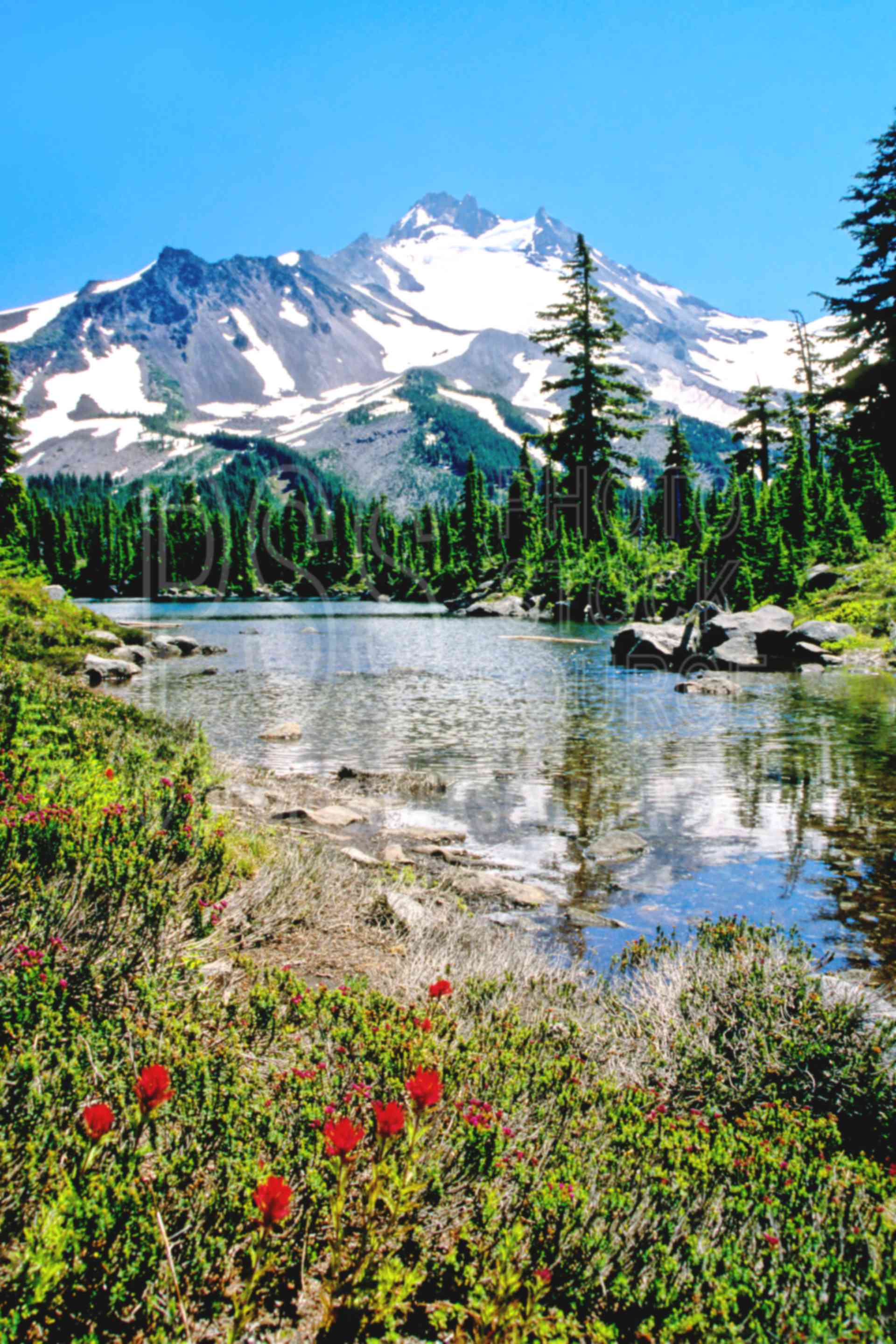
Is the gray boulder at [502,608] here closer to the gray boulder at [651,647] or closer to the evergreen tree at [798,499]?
the evergreen tree at [798,499]

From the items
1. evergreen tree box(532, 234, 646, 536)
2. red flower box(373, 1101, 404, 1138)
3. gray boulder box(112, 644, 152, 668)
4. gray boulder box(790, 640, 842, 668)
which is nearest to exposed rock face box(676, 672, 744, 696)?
gray boulder box(790, 640, 842, 668)

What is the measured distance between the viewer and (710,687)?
20.8 m

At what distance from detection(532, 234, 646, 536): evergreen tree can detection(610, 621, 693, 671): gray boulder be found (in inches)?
725

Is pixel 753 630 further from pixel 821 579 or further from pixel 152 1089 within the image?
pixel 152 1089

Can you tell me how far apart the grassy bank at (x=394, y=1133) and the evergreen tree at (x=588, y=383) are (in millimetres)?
42912

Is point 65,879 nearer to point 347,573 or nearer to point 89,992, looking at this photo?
point 89,992

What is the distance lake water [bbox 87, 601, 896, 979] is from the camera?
7566 mm

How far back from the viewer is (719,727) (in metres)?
16.0

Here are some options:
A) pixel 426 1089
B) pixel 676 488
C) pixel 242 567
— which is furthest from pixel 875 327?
pixel 242 567

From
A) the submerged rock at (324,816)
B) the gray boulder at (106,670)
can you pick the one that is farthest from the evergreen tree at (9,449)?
the submerged rock at (324,816)

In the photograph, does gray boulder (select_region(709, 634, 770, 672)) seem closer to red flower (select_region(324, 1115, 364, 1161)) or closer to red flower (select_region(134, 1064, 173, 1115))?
red flower (select_region(324, 1115, 364, 1161))

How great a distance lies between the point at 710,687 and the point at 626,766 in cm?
886

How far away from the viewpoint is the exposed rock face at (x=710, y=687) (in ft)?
67.4

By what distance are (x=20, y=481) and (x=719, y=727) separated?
48.8m
